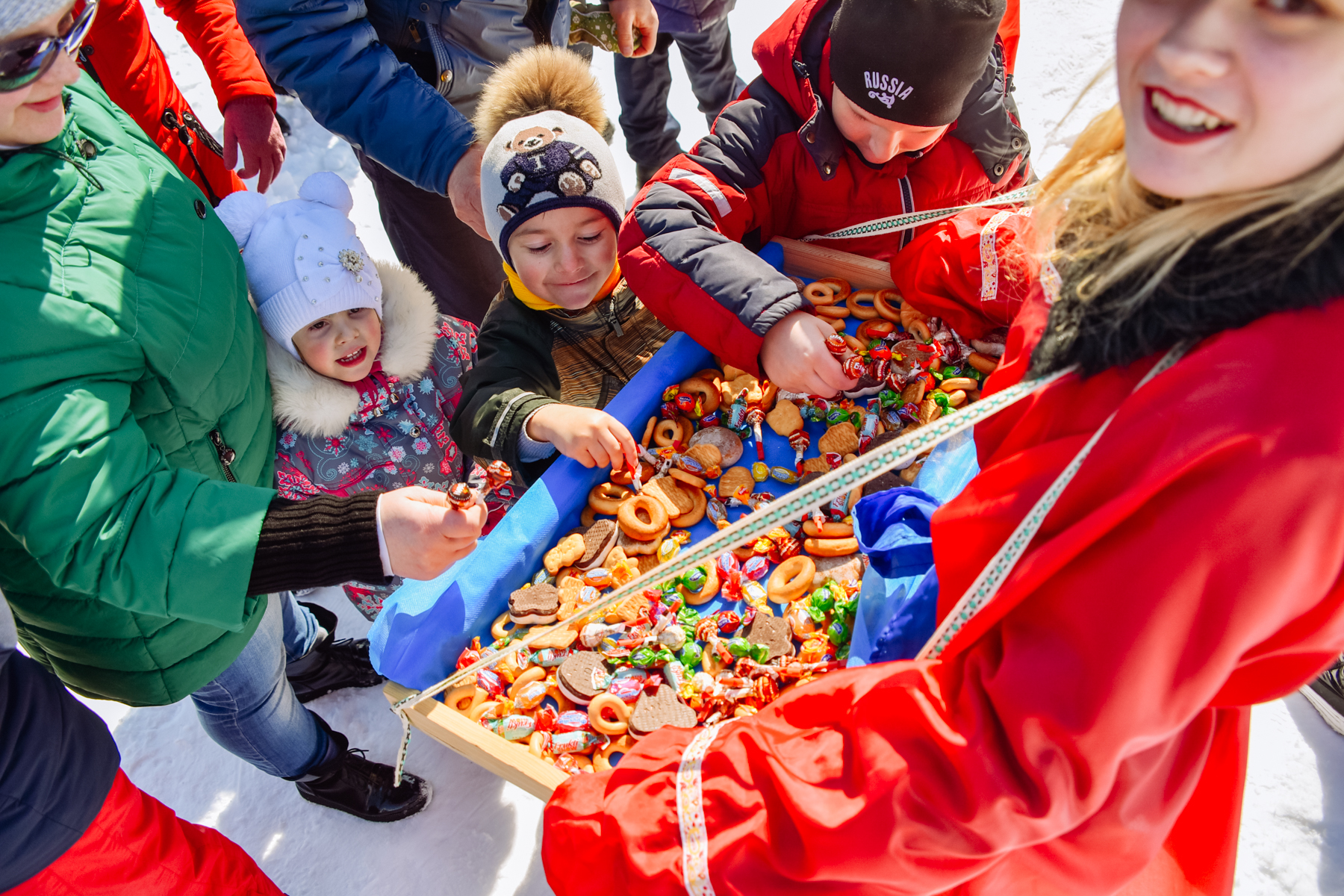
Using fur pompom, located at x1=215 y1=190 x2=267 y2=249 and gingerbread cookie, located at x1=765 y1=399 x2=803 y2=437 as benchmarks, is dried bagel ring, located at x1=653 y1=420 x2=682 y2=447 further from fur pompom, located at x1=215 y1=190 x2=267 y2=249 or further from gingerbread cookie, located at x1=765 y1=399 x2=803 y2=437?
fur pompom, located at x1=215 y1=190 x2=267 y2=249

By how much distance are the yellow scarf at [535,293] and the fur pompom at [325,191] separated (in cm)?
36

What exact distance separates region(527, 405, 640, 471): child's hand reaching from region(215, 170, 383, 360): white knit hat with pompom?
52cm

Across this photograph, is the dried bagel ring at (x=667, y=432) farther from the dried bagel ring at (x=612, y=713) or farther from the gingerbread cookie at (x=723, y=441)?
the dried bagel ring at (x=612, y=713)

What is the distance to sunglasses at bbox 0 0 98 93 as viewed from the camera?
2.89ft

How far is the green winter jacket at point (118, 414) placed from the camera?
36.8 inches

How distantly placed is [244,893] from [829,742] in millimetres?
1247

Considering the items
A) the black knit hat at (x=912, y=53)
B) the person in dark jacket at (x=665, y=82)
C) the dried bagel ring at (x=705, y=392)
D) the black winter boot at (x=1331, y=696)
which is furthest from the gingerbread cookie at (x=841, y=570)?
the person in dark jacket at (x=665, y=82)

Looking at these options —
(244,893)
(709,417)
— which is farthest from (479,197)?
(244,893)

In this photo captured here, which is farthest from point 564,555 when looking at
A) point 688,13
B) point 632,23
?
point 688,13

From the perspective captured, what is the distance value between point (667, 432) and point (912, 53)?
75 cm

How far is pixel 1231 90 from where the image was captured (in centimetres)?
52

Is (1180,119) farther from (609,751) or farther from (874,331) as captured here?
(609,751)

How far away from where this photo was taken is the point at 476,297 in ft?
8.09

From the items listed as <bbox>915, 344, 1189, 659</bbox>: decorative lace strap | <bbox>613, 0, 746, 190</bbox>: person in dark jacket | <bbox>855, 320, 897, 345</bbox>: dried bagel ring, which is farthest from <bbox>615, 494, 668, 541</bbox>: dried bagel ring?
<bbox>613, 0, 746, 190</bbox>: person in dark jacket
